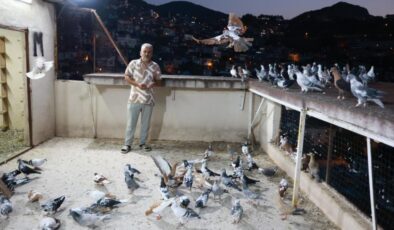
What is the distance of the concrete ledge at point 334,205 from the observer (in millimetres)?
4523

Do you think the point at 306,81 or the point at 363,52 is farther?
the point at 363,52

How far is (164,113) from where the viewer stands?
9.56 metres

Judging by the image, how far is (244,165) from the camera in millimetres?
7766

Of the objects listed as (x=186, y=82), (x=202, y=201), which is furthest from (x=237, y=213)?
(x=186, y=82)

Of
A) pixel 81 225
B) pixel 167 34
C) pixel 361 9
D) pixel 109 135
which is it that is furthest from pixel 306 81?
pixel 361 9

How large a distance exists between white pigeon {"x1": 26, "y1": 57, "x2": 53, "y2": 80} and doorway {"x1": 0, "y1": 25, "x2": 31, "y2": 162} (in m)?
0.54

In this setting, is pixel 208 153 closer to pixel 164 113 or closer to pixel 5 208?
pixel 164 113

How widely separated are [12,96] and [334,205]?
27.9ft

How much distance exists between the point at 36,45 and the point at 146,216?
540 cm

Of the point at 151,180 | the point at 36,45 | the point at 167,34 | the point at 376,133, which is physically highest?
the point at 167,34

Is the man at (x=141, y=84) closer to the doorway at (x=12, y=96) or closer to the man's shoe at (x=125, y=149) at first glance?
the man's shoe at (x=125, y=149)

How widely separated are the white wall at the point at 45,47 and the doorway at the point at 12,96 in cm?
32

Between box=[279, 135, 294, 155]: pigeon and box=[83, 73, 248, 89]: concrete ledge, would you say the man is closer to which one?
box=[83, 73, 248, 89]: concrete ledge

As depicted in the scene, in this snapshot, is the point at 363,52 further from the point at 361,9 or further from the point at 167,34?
the point at 361,9
